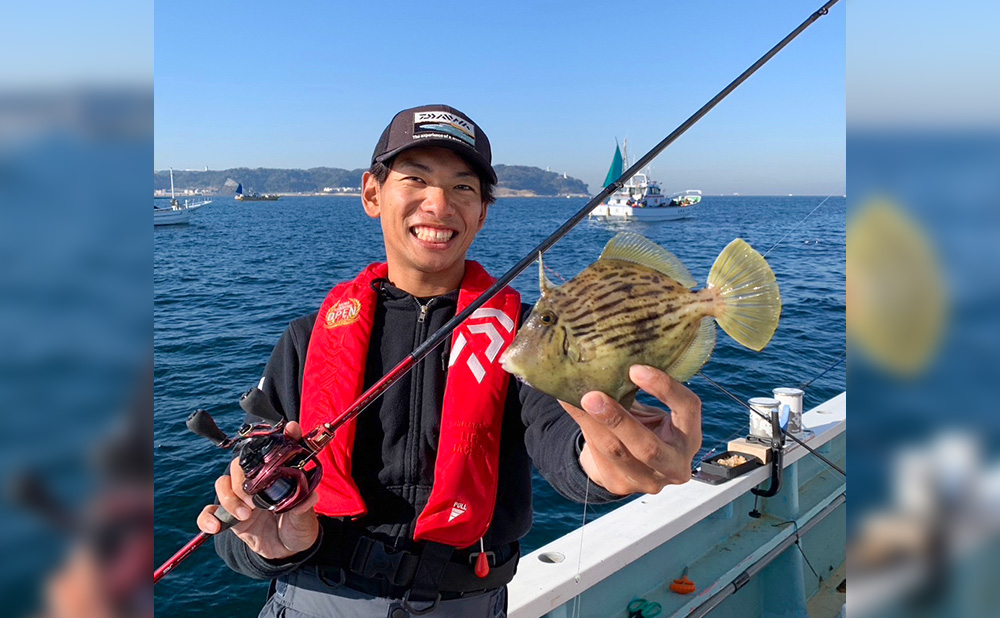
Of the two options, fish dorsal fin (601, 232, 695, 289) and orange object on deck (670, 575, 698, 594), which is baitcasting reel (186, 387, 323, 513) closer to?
fish dorsal fin (601, 232, 695, 289)

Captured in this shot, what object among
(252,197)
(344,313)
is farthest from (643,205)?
(252,197)

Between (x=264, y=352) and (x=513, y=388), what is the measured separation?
15469 millimetres

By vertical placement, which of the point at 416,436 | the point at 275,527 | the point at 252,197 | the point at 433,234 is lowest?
the point at 275,527

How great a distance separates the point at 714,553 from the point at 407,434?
4.19 metres

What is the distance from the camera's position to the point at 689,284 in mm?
2189

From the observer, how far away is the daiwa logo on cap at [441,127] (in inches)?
107

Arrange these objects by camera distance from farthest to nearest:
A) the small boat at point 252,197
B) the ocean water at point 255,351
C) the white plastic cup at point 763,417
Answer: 1. the small boat at point 252,197
2. the ocean water at point 255,351
3. the white plastic cup at point 763,417

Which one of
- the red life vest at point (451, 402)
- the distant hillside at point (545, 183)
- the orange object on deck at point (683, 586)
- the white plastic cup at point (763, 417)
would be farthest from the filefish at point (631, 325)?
the distant hillside at point (545, 183)

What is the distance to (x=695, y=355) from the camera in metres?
2.08

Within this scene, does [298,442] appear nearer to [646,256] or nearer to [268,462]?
[268,462]

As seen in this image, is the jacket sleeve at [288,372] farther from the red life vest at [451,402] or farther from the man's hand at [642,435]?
the man's hand at [642,435]
